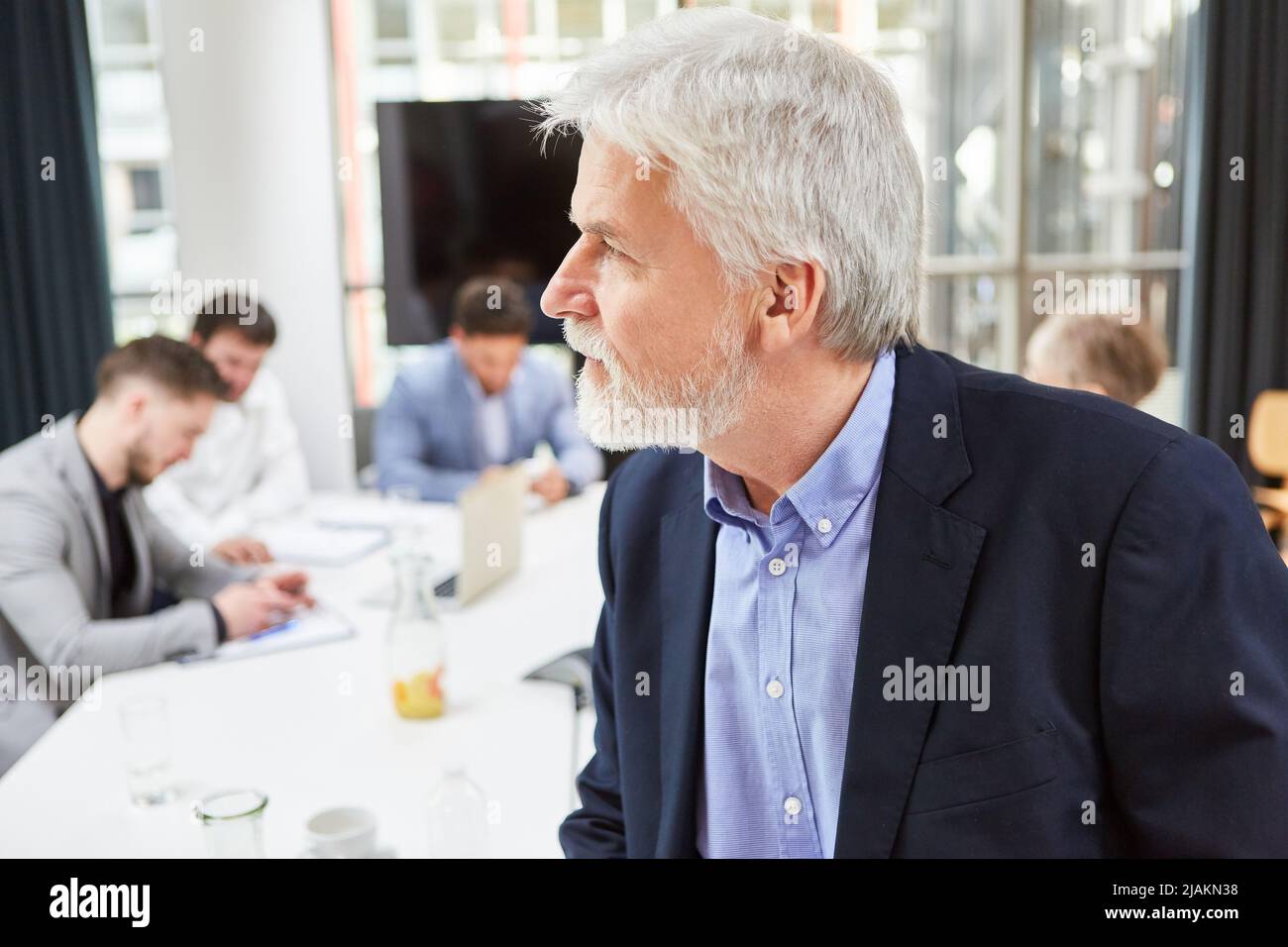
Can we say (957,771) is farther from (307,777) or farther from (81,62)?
(81,62)

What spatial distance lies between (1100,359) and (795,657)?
150 centimetres

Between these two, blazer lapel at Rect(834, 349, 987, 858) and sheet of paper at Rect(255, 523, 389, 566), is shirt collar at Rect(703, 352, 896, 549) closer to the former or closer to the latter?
blazer lapel at Rect(834, 349, 987, 858)

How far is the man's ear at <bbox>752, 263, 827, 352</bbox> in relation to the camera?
88 cm

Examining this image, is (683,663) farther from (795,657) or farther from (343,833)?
(343,833)

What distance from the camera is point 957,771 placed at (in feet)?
2.67

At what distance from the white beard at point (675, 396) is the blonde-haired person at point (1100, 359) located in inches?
54.5

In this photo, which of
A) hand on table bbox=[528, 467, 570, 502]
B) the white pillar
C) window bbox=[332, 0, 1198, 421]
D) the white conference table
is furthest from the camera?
window bbox=[332, 0, 1198, 421]

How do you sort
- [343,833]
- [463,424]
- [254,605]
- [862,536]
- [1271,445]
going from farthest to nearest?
[1271,445]
[463,424]
[254,605]
[343,833]
[862,536]

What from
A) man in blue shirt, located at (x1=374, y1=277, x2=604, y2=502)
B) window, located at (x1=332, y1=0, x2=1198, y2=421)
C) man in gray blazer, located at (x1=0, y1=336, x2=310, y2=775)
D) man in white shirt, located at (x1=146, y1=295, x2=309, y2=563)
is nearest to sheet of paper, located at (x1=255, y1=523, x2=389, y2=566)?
man in white shirt, located at (x1=146, y1=295, x2=309, y2=563)


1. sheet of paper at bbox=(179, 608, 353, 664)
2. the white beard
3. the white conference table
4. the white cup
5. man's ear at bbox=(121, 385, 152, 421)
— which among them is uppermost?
the white beard

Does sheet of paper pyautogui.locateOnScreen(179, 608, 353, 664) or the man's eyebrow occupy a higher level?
the man's eyebrow

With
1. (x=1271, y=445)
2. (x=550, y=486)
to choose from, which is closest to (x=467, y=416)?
(x=550, y=486)

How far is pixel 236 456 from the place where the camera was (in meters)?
3.24

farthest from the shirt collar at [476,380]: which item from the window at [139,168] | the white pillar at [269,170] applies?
the white pillar at [269,170]
